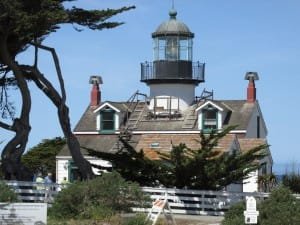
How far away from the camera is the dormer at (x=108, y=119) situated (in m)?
55.1

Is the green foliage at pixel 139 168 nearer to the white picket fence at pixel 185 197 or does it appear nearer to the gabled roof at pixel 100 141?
A: the white picket fence at pixel 185 197

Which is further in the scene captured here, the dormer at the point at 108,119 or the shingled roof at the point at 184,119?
the dormer at the point at 108,119

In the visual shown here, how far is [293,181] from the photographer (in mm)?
37750

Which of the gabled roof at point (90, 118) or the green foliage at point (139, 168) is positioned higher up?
the gabled roof at point (90, 118)

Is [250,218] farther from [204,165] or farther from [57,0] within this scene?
[57,0]

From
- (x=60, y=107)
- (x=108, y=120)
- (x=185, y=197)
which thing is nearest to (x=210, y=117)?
(x=108, y=120)

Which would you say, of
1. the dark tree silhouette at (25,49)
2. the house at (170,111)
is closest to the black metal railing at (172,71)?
the house at (170,111)

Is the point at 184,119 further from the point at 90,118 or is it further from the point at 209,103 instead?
the point at 90,118

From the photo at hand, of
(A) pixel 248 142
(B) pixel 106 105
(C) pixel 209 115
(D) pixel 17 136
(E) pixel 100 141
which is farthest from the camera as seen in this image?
(B) pixel 106 105

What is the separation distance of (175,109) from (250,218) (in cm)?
3542

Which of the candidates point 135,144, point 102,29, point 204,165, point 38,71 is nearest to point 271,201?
point 204,165

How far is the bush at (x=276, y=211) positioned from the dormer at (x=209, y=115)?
1270 inches

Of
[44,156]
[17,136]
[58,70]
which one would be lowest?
[44,156]

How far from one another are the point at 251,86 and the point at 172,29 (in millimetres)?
6252
